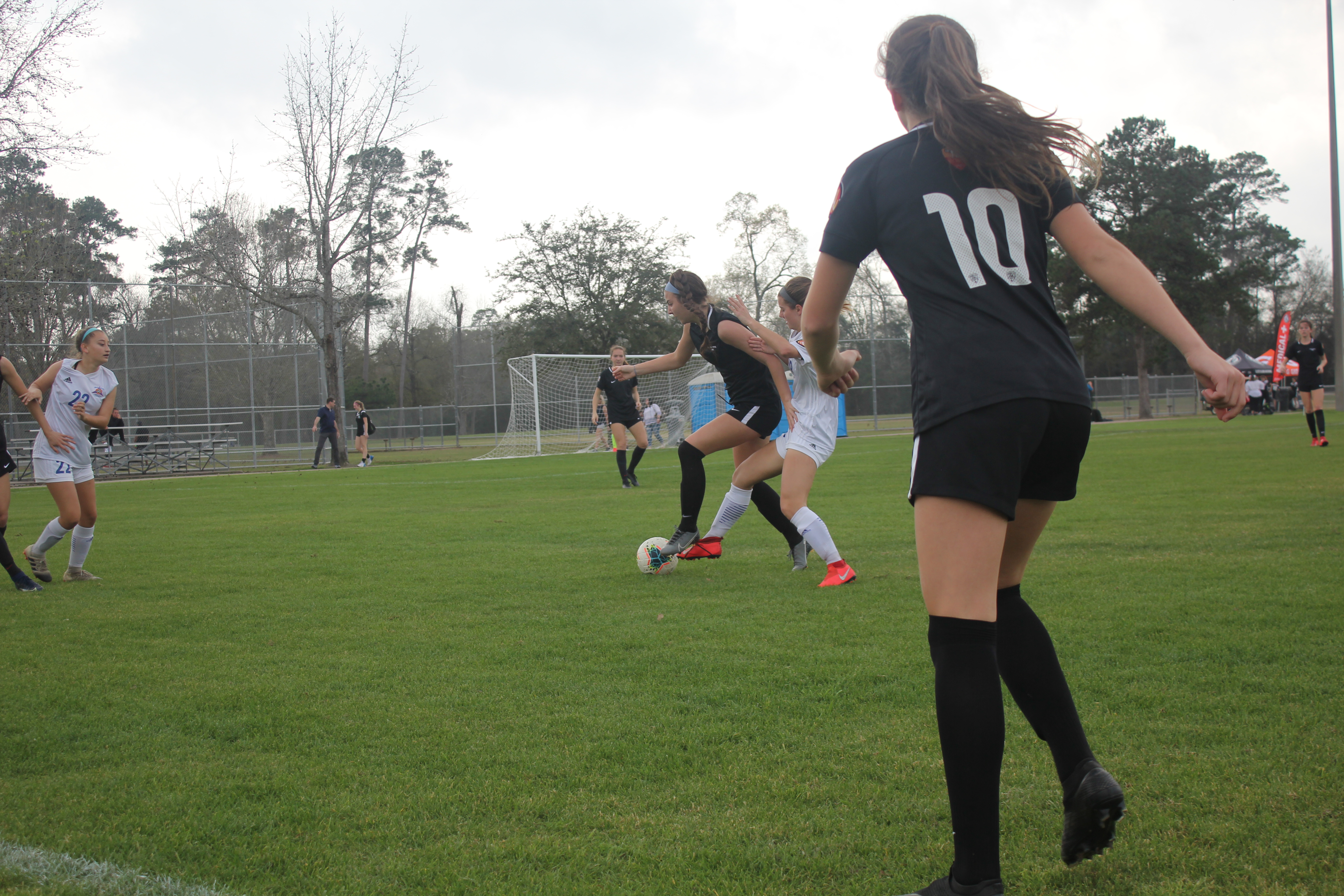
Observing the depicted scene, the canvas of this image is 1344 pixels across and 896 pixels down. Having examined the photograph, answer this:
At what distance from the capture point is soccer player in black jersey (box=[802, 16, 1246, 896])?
1.94 m

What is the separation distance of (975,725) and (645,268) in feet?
164

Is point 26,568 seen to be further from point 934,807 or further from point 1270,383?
point 1270,383

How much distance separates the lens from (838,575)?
6023 millimetres

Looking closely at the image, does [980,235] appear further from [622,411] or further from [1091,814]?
[622,411]

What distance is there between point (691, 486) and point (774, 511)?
681mm

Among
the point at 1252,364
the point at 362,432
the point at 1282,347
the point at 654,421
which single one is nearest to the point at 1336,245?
the point at 1282,347

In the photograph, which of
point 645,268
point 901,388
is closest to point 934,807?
point 901,388

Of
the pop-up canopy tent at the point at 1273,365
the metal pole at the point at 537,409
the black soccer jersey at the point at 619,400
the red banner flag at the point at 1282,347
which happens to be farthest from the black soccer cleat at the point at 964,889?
the pop-up canopy tent at the point at 1273,365

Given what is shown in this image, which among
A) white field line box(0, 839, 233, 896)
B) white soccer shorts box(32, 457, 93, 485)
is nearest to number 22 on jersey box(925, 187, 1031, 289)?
white field line box(0, 839, 233, 896)

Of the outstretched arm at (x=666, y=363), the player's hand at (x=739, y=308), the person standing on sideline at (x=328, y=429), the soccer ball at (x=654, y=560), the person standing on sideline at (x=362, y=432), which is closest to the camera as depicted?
the player's hand at (x=739, y=308)

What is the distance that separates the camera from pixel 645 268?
50906 mm

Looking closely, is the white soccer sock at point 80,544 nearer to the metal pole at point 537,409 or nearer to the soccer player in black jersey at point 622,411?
the soccer player in black jersey at point 622,411

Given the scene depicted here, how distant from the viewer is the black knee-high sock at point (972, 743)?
6.33 feet

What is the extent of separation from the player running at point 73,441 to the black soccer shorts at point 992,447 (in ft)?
22.0
